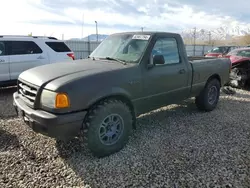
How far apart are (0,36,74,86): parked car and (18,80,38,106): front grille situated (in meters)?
3.05

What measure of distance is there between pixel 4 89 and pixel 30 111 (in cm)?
567

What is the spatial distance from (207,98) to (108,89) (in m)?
3.19

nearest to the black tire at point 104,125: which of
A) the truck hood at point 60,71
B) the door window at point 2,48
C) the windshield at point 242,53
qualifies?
the truck hood at point 60,71

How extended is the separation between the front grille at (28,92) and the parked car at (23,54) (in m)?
3.05

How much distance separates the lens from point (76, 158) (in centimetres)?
329

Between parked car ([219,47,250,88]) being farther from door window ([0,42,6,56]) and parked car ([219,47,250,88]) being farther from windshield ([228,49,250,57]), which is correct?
door window ([0,42,6,56])

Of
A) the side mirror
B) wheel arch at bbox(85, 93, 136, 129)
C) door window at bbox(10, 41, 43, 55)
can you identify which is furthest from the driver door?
door window at bbox(10, 41, 43, 55)

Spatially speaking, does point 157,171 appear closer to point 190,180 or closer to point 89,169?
point 190,180

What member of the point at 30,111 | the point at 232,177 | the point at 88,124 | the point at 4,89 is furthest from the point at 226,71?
the point at 4,89

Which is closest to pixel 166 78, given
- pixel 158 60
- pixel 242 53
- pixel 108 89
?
pixel 158 60

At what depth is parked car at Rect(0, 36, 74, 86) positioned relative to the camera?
6844 millimetres

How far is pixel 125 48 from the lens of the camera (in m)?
Answer: 4.04

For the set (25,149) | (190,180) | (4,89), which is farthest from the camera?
(4,89)

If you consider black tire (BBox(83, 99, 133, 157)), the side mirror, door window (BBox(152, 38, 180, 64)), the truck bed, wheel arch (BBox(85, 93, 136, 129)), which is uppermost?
door window (BBox(152, 38, 180, 64))
